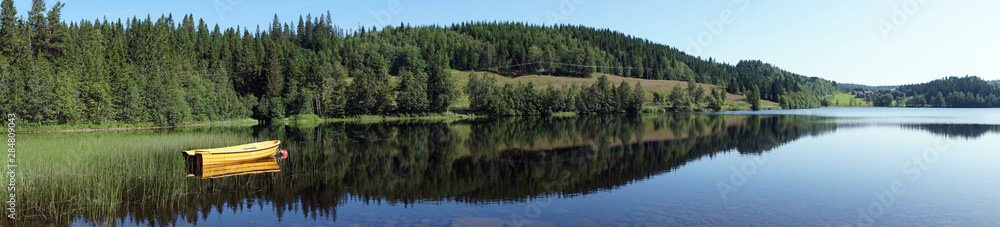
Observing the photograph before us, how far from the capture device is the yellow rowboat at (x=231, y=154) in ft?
83.6

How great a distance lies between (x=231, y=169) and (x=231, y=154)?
139 cm

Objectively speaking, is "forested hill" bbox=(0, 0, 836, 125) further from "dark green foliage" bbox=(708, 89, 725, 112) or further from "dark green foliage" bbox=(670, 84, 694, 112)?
"dark green foliage" bbox=(670, 84, 694, 112)

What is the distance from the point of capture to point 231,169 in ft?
86.1

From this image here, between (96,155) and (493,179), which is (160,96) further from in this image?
(493,179)

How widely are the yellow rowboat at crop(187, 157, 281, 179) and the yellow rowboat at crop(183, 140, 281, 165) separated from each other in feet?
0.77

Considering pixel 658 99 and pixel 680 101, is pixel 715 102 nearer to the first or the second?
pixel 680 101

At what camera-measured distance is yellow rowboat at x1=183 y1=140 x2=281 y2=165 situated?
2547 centimetres

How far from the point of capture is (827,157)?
3300 cm

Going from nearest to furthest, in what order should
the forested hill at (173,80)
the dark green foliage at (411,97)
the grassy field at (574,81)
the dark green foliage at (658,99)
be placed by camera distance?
the forested hill at (173,80), the dark green foliage at (411,97), the dark green foliage at (658,99), the grassy field at (574,81)

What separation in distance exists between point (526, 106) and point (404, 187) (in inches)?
3927

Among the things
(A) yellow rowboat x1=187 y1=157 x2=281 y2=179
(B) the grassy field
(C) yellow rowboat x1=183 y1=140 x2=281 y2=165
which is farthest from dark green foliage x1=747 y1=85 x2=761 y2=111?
(A) yellow rowboat x1=187 y1=157 x2=281 y2=179

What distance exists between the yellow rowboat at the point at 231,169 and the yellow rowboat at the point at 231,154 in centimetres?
23

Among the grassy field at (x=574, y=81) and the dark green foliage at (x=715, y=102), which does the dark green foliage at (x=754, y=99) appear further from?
the dark green foliage at (x=715, y=102)

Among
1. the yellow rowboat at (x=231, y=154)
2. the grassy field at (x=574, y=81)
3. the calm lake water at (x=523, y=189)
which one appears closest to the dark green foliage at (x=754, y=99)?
the grassy field at (x=574, y=81)
